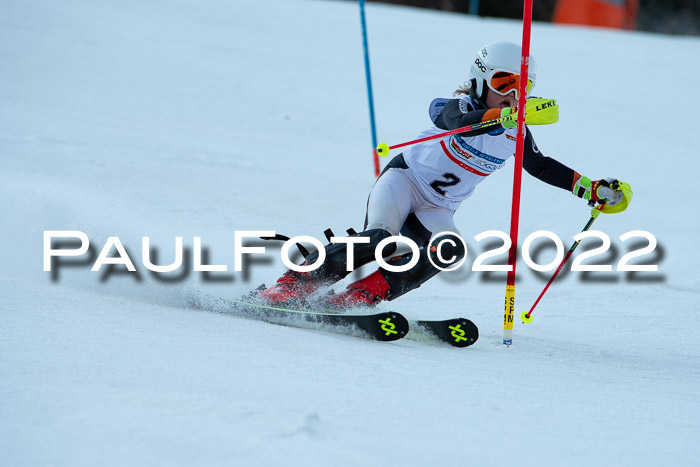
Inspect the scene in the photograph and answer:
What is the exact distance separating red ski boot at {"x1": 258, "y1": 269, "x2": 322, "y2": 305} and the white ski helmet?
1.22 meters

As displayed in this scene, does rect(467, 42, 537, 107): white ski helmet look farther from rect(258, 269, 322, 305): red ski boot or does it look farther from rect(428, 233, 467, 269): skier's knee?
rect(258, 269, 322, 305): red ski boot

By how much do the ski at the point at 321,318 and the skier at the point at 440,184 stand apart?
0.28 feet

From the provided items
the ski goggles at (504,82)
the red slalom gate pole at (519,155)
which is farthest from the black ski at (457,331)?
the ski goggles at (504,82)

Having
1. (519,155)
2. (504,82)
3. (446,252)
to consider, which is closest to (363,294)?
(446,252)

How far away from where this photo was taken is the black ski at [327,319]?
3.12 m

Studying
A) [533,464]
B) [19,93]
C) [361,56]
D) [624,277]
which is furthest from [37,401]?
[361,56]

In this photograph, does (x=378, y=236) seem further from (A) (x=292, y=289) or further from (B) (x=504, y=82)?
(B) (x=504, y=82)

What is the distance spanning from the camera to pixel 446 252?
3393 mm

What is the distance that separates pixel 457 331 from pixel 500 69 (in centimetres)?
122

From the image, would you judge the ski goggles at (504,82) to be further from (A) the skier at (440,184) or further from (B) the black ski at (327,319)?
(B) the black ski at (327,319)

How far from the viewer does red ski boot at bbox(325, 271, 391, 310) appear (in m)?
3.36

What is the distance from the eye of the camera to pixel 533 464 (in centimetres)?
204

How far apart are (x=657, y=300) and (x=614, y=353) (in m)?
1.62

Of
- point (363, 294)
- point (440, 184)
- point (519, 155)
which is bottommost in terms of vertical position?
point (363, 294)
